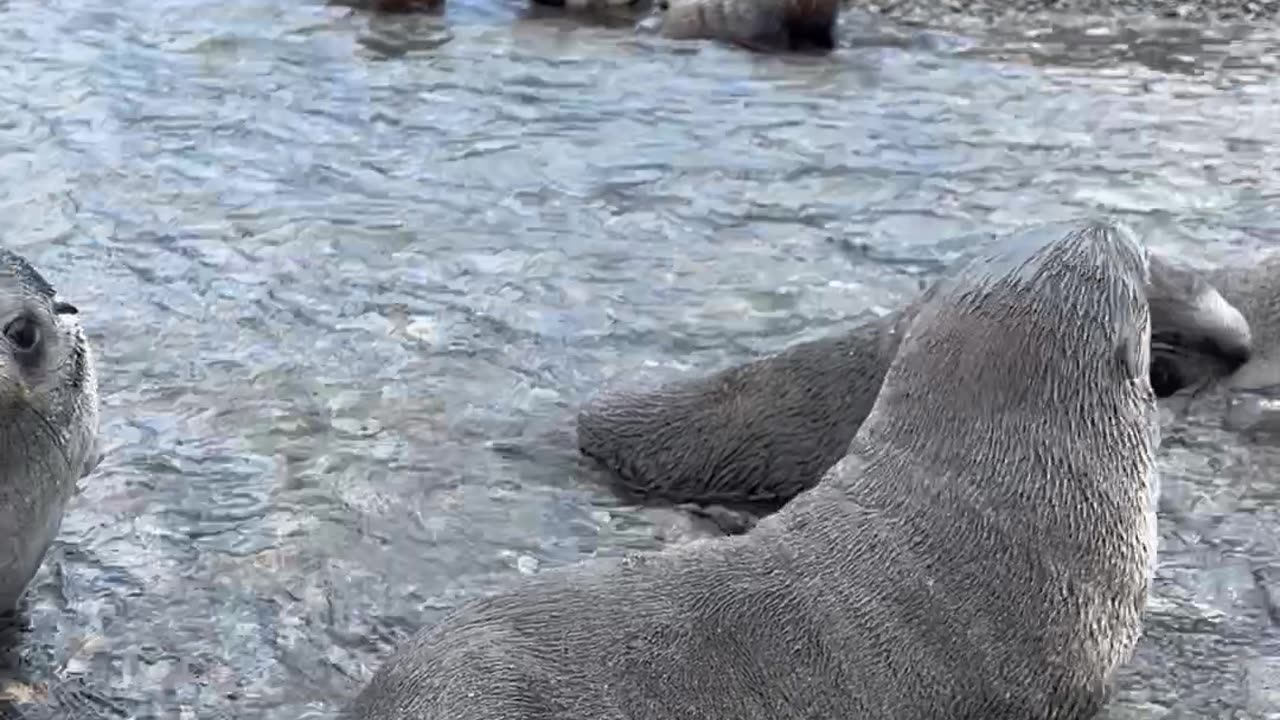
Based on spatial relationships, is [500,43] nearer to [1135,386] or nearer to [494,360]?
[494,360]

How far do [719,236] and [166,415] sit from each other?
3.30 metres

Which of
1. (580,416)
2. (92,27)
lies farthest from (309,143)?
(580,416)

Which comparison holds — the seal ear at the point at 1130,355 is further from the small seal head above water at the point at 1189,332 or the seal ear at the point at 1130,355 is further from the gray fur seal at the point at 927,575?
the small seal head above water at the point at 1189,332

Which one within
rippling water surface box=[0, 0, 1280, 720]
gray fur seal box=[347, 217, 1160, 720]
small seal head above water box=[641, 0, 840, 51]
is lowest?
rippling water surface box=[0, 0, 1280, 720]

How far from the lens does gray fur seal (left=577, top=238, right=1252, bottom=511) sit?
639cm

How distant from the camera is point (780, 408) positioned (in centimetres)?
657

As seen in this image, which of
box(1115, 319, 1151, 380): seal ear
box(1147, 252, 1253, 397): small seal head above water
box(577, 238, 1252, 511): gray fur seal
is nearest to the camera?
box(1115, 319, 1151, 380): seal ear

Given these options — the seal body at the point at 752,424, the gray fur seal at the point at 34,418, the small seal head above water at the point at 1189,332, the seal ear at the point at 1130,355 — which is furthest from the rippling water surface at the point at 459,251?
the seal ear at the point at 1130,355

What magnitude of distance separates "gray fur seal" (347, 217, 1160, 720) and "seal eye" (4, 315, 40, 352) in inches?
58.3

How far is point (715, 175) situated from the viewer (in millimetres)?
10414

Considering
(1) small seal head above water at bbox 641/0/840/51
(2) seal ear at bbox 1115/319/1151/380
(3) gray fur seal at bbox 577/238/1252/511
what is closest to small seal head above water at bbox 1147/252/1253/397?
(3) gray fur seal at bbox 577/238/1252/511

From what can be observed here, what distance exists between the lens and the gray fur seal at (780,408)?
639 centimetres

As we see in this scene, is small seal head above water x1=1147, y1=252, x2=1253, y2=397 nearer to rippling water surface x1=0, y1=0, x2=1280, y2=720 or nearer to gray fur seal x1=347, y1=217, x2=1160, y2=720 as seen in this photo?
rippling water surface x1=0, y1=0, x2=1280, y2=720

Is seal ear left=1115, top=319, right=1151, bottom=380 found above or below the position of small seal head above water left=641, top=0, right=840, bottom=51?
above
